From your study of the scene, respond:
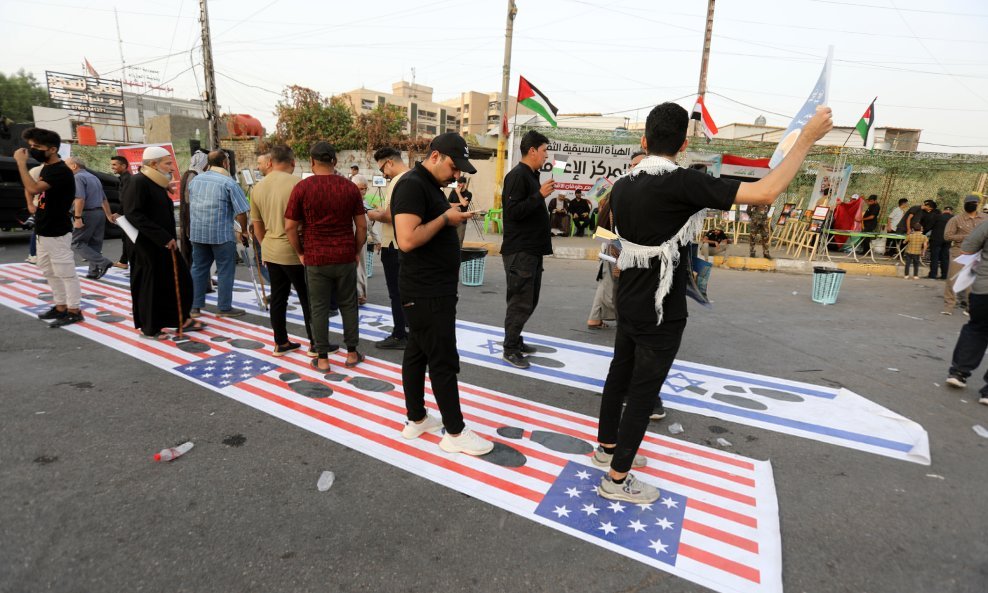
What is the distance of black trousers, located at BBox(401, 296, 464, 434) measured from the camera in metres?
2.76

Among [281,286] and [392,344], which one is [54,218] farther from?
[392,344]

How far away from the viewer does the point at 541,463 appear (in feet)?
9.62

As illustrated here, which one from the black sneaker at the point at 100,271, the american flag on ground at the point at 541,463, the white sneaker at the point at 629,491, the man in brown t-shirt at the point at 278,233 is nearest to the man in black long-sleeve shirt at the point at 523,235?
the american flag on ground at the point at 541,463

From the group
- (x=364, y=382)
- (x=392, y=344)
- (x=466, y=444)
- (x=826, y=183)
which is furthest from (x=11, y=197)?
(x=826, y=183)

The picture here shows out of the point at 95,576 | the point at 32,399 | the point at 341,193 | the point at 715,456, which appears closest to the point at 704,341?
the point at 715,456

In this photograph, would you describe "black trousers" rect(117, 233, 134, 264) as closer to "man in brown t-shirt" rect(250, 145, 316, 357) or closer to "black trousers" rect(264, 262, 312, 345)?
"man in brown t-shirt" rect(250, 145, 316, 357)

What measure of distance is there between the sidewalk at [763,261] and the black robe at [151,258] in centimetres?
679

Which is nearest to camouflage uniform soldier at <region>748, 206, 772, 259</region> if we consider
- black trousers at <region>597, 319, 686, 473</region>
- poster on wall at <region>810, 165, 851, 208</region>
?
poster on wall at <region>810, 165, 851, 208</region>

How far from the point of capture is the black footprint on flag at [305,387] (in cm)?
377

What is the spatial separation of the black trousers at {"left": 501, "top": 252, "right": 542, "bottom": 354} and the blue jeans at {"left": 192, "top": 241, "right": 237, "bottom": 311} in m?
3.37

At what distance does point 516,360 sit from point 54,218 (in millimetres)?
4705

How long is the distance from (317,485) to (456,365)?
972 mm

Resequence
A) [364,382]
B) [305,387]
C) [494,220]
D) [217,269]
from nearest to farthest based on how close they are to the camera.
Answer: [305,387] → [364,382] → [217,269] → [494,220]

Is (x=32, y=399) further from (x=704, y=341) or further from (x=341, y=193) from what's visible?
(x=704, y=341)
